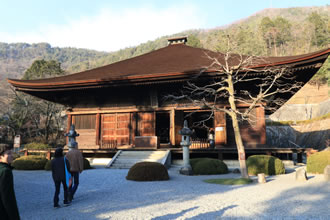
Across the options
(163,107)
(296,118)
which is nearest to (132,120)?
(163,107)

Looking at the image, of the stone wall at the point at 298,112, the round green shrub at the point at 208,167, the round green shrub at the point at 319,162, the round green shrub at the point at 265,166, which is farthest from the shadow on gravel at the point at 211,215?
the stone wall at the point at 298,112

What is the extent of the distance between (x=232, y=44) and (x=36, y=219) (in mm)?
9766

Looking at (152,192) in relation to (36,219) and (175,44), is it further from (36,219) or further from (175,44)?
(175,44)

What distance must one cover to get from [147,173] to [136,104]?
811 centimetres

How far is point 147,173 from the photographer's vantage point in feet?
29.9

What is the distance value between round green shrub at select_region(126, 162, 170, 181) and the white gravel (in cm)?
77

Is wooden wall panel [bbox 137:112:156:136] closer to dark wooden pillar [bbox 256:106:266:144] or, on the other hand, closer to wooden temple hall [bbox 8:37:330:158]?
wooden temple hall [bbox 8:37:330:158]

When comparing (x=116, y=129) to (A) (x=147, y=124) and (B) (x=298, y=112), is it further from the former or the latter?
(B) (x=298, y=112)

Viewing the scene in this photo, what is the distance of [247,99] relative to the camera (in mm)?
15203

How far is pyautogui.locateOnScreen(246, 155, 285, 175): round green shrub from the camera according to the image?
10.7 meters

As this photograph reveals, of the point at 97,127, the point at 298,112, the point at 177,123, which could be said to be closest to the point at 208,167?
the point at 177,123

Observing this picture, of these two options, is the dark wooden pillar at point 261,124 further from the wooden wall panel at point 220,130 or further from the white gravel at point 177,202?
the white gravel at point 177,202

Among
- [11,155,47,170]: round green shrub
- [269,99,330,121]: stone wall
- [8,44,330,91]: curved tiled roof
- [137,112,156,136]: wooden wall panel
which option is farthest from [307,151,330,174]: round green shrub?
[269,99,330,121]: stone wall

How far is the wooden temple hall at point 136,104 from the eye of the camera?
1470 centimetres
